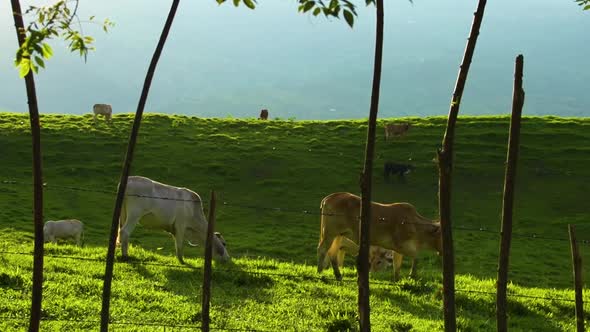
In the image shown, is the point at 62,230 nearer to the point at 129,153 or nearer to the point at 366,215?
the point at 129,153

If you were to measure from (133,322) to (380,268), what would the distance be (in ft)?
42.5

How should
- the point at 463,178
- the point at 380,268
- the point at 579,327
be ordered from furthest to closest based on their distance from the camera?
the point at 463,178
the point at 380,268
the point at 579,327

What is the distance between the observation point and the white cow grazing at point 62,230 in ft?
81.9

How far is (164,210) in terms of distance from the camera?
57.0 ft

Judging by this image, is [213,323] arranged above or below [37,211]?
below

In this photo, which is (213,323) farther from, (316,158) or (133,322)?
(316,158)

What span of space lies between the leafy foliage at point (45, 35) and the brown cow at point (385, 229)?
41.3 feet

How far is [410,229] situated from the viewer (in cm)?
1694

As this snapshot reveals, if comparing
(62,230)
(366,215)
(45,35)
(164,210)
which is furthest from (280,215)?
(45,35)

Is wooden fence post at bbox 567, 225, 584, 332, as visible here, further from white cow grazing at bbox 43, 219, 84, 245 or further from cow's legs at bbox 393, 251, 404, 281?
white cow grazing at bbox 43, 219, 84, 245

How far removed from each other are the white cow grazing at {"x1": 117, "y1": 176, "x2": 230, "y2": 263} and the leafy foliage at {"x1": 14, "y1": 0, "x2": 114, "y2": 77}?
41.3 ft

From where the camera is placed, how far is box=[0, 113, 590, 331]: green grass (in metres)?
11.1

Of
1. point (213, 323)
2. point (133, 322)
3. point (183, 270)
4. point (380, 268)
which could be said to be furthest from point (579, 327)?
point (380, 268)

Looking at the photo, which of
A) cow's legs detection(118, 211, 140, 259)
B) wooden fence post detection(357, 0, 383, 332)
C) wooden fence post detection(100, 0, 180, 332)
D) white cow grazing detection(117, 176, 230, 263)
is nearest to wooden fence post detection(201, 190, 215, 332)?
wooden fence post detection(100, 0, 180, 332)
